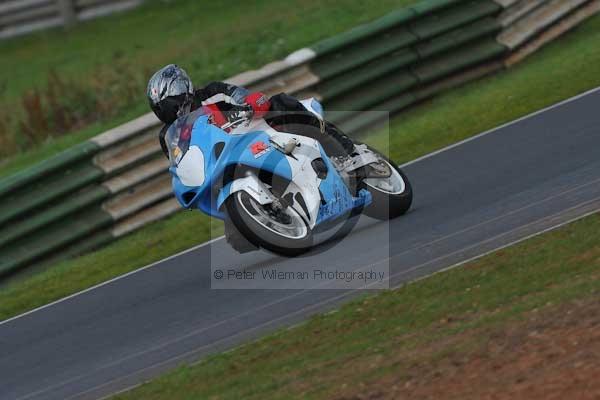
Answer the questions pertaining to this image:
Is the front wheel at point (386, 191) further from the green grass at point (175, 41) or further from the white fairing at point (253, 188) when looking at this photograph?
the green grass at point (175, 41)

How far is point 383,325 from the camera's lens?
23.9ft

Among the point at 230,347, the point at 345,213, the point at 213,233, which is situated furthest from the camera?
the point at 213,233

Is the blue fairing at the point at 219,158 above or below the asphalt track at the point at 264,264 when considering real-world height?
above

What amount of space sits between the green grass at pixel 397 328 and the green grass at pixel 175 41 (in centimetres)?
727

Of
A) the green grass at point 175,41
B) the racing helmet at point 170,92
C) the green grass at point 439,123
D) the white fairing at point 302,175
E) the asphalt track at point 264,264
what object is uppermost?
the racing helmet at point 170,92

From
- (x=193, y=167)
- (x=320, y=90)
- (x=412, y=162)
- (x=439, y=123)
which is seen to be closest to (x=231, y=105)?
(x=193, y=167)

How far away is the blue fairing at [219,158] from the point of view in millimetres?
8820

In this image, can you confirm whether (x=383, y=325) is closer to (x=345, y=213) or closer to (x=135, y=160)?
(x=345, y=213)

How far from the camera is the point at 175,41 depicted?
64.6ft

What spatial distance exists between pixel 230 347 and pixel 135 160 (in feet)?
14.9

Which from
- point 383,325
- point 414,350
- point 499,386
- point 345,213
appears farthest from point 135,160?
point 499,386

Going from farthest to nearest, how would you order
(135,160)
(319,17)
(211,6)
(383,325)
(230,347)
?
(211,6), (319,17), (135,160), (230,347), (383,325)

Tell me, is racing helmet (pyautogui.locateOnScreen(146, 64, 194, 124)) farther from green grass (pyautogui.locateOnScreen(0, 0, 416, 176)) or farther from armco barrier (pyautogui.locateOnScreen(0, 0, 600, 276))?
green grass (pyautogui.locateOnScreen(0, 0, 416, 176))

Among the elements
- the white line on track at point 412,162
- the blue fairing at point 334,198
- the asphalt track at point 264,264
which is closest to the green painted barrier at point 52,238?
the white line on track at point 412,162
